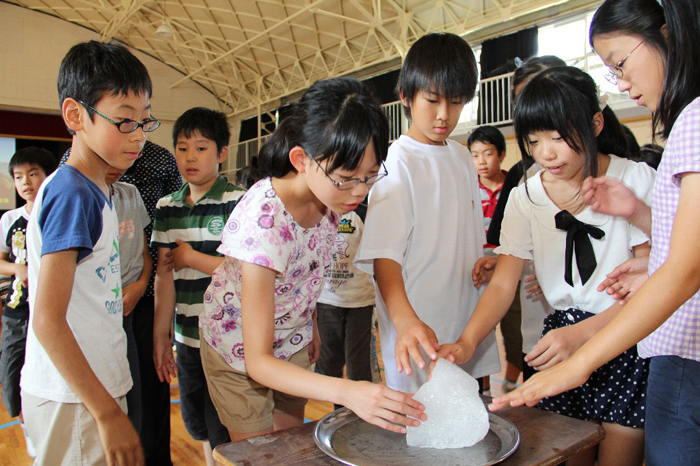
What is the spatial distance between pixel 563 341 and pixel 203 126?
57.9 inches

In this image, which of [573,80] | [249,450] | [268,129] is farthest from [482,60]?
[249,450]

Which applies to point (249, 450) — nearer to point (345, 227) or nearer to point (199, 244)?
point (199, 244)

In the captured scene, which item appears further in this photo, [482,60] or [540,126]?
[482,60]

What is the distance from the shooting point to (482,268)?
1479 millimetres

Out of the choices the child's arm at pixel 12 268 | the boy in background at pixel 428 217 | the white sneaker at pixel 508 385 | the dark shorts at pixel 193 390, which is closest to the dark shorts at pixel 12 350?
the child's arm at pixel 12 268

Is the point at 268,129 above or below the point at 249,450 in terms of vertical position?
above

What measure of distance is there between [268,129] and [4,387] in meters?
12.7

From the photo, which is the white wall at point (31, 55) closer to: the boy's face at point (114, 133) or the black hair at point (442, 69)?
the boy's face at point (114, 133)

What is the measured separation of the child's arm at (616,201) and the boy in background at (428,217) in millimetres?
369

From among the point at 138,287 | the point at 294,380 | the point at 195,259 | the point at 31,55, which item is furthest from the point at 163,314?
the point at 31,55

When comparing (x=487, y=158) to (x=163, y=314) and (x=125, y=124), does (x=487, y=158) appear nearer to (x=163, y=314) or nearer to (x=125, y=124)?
(x=163, y=314)

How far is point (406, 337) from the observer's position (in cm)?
116

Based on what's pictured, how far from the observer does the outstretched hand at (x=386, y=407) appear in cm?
90

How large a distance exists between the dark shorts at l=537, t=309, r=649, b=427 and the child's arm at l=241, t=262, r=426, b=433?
557 millimetres
